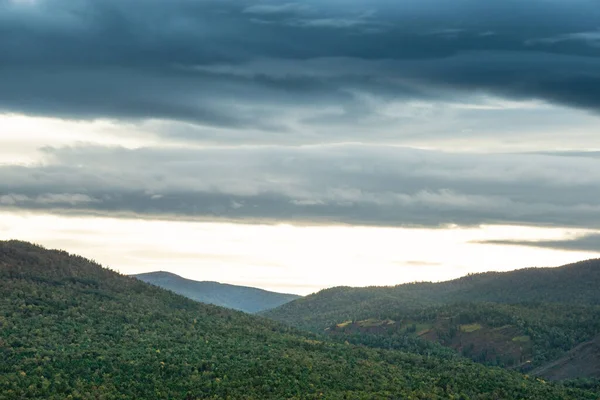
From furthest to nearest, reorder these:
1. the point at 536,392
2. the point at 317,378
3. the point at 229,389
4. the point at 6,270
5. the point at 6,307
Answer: the point at 6,270, the point at 6,307, the point at 536,392, the point at 317,378, the point at 229,389

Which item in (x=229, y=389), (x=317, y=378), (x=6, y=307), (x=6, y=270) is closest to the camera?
(x=229, y=389)

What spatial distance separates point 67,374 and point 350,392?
39.9 m

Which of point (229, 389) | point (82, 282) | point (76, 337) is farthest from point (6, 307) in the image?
point (229, 389)

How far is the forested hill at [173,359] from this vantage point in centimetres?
12394

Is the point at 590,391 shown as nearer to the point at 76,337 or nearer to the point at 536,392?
the point at 536,392

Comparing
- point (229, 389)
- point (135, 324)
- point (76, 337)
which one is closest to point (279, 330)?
point (135, 324)

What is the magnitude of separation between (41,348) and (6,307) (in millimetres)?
26698

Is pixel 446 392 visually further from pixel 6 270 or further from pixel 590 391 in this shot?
pixel 6 270

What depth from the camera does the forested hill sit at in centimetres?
12394

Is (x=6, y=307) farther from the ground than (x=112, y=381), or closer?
farther from the ground

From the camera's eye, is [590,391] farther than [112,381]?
Yes

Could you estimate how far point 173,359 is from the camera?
137 metres

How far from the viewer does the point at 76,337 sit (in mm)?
147250

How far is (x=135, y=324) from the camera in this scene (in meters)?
165
